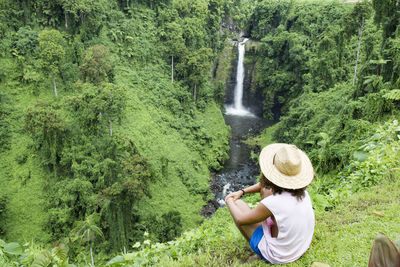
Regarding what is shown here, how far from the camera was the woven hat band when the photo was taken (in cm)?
251

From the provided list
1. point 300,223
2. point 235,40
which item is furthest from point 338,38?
point 300,223

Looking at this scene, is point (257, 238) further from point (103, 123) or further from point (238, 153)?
point (238, 153)

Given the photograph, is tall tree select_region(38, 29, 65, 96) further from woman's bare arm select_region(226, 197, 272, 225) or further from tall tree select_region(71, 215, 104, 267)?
woman's bare arm select_region(226, 197, 272, 225)

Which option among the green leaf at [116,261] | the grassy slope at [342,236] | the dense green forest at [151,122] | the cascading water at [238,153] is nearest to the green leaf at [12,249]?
the dense green forest at [151,122]

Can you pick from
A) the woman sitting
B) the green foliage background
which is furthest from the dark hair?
the green foliage background

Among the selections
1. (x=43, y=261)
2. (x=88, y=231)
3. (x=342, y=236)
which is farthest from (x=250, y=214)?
(x=88, y=231)

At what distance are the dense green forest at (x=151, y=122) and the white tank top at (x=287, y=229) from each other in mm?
334

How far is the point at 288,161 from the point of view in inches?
99.1

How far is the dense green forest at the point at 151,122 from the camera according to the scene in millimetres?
5160

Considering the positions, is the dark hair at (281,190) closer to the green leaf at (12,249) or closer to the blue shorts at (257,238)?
the blue shorts at (257,238)

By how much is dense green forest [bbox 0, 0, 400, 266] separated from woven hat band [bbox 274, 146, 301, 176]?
3.46 ft

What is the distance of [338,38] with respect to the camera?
23.5m

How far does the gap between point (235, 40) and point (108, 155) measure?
26.3 m

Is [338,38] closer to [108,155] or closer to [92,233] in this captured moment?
[108,155]
